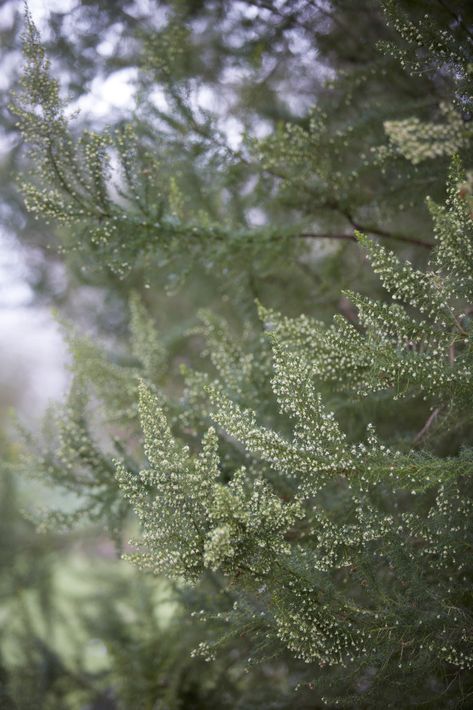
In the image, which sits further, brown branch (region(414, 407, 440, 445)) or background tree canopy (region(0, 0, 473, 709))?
brown branch (region(414, 407, 440, 445))

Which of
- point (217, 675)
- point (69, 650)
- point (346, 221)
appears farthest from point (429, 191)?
point (69, 650)

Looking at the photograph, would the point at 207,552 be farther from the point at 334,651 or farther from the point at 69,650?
the point at 69,650

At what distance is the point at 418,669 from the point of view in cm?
281

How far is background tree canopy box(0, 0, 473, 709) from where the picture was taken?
9.14 ft

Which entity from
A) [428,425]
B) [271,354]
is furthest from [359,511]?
[271,354]

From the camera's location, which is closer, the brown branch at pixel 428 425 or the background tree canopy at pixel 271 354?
the background tree canopy at pixel 271 354

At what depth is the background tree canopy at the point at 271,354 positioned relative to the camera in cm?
279

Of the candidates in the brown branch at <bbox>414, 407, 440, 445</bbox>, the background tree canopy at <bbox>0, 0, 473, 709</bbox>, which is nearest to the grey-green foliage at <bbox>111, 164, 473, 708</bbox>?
the background tree canopy at <bbox>0, 0, 473, 709</bbox>

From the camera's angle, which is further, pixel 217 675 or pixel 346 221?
pixel 217 675

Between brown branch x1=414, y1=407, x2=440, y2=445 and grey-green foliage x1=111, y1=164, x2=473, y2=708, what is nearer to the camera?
grey-green foliage x1=111, y1=164, x2=473, y2=708

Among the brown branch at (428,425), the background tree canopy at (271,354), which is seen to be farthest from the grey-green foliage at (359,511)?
the brown branch at (428,425)

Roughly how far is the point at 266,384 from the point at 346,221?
1.60 metres

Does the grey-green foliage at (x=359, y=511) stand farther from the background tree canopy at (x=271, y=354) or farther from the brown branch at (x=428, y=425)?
the brown branch at (x=428, y=425)

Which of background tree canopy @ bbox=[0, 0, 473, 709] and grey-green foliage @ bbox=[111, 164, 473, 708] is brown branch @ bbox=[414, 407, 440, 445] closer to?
background tree canopy @ bbox=[0, 0, 473, 709]
